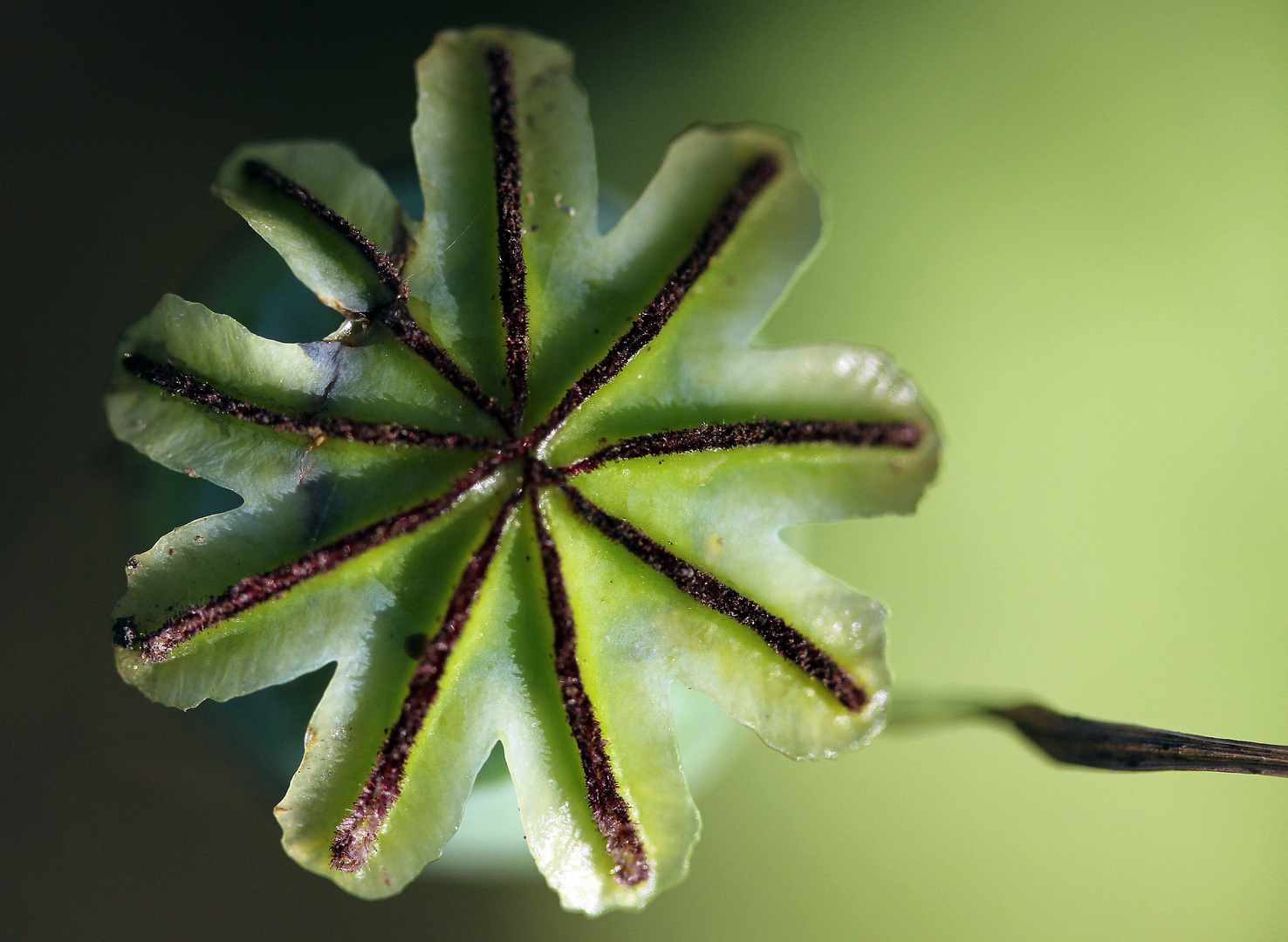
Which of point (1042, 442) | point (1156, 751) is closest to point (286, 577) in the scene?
point (1156, 751)

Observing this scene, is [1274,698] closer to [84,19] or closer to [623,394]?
[623,394]

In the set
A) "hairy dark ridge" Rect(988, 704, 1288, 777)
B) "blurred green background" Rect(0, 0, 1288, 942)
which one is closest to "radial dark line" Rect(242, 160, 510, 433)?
"hairy dark ridge" Rect(988, 704, 1288, 777)

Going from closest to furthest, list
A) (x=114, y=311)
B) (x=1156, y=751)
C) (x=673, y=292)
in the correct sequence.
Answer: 1. (x=1156, y=751)
2. (x=673, y=292)
3. (x=114, y=311)

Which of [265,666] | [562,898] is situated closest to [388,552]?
[265,666]

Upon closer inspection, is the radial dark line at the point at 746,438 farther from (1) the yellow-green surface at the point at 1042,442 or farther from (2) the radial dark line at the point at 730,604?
(1) the yellow-green surface at the point at 1042,442

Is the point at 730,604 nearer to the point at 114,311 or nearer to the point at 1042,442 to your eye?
the point at 1042,442

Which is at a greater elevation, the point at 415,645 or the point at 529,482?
the point at 529,482

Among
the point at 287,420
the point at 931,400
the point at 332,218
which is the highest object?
the point at 931,400
